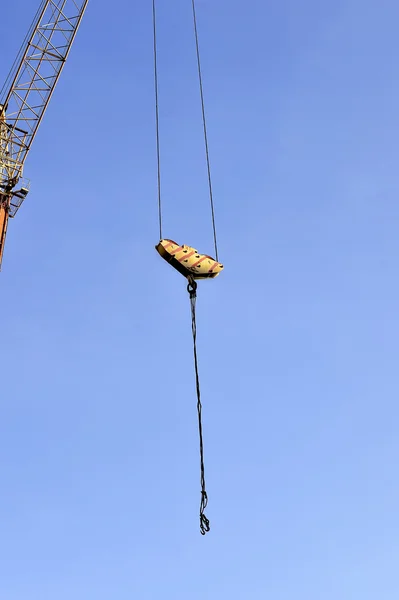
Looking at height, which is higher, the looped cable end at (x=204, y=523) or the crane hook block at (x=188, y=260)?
the crane hook block at (x=188, y=260)

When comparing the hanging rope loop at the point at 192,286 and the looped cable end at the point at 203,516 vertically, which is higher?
the hanging rope loop at the point at 192,286

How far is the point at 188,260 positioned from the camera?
20.3 metres

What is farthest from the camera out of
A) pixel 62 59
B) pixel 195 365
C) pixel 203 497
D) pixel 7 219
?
pixel 62 59

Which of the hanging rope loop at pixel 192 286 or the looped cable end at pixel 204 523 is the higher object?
the hanging rope loop at pixel 192 286

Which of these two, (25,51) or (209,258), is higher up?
(25,51)

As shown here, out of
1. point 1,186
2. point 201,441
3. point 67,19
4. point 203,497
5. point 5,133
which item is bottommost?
point 203,497

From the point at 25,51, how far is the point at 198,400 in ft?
147

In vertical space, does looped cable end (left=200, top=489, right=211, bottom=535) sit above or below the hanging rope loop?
below

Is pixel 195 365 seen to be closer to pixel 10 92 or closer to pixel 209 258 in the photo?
pixel 209 258

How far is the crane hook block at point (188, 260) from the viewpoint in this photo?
20.2m

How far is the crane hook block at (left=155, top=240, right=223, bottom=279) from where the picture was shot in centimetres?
2016

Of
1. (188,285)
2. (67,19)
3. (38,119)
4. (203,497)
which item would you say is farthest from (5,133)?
(203,497)

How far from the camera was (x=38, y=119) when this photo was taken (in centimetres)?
5859

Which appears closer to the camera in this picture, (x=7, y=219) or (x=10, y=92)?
(x=7, y=219)
